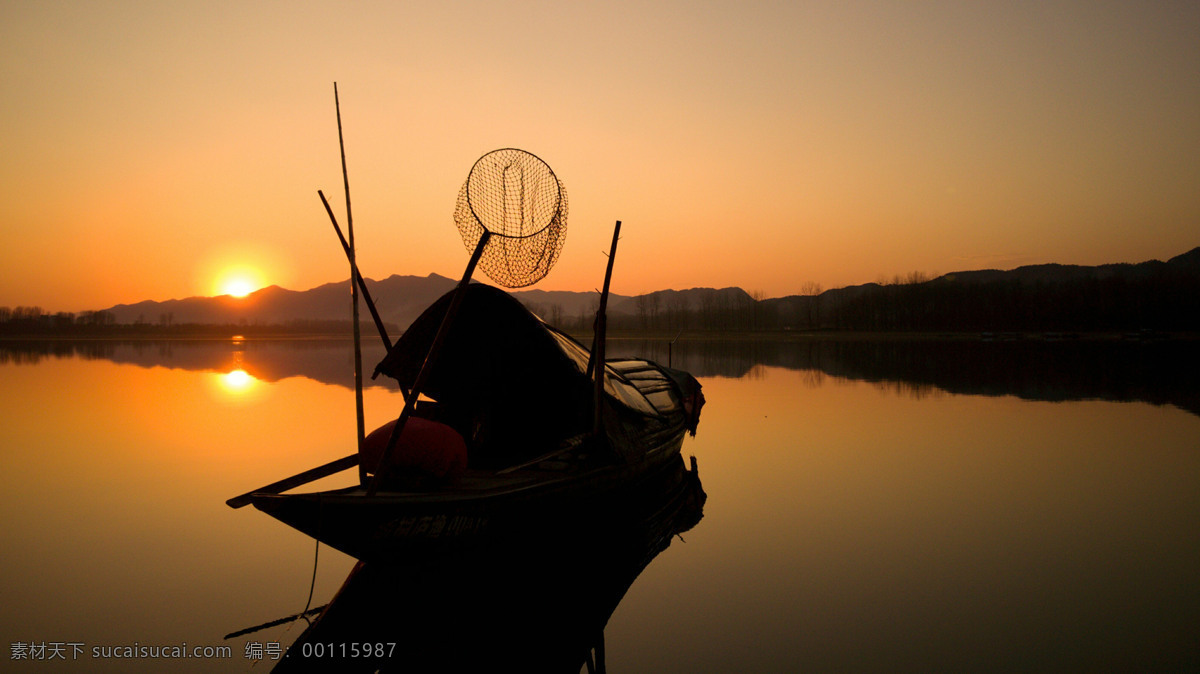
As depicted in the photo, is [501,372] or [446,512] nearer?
[446,512]

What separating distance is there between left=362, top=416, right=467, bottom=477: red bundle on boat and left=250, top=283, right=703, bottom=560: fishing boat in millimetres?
11

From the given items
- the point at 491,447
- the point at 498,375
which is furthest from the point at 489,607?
the point at 498,375

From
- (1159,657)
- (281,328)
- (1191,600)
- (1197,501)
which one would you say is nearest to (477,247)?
(1159,657)

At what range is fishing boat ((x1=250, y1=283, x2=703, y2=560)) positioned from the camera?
5.18m

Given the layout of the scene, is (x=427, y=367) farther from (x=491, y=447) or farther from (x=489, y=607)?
(x=491, y=447)

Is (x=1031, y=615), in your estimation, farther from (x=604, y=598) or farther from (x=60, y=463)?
(x=60, y=463)

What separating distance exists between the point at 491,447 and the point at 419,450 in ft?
10.5

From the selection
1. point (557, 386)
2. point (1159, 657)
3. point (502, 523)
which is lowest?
point (1159, 657)

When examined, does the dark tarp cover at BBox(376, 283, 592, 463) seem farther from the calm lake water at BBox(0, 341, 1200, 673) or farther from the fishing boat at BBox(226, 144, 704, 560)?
the calm lake water at BBox(0, 341, 1200, 673)

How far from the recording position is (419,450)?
5.97m

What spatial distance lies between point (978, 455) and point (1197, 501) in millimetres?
3623

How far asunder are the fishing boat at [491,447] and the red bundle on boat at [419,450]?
0.4 inches

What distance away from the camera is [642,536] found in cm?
823

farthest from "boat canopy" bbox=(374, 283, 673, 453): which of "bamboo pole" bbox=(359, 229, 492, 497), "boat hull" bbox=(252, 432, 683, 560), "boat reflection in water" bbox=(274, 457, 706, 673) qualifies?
"bamboo pole" bbox=(359, 229, 492, 497)
